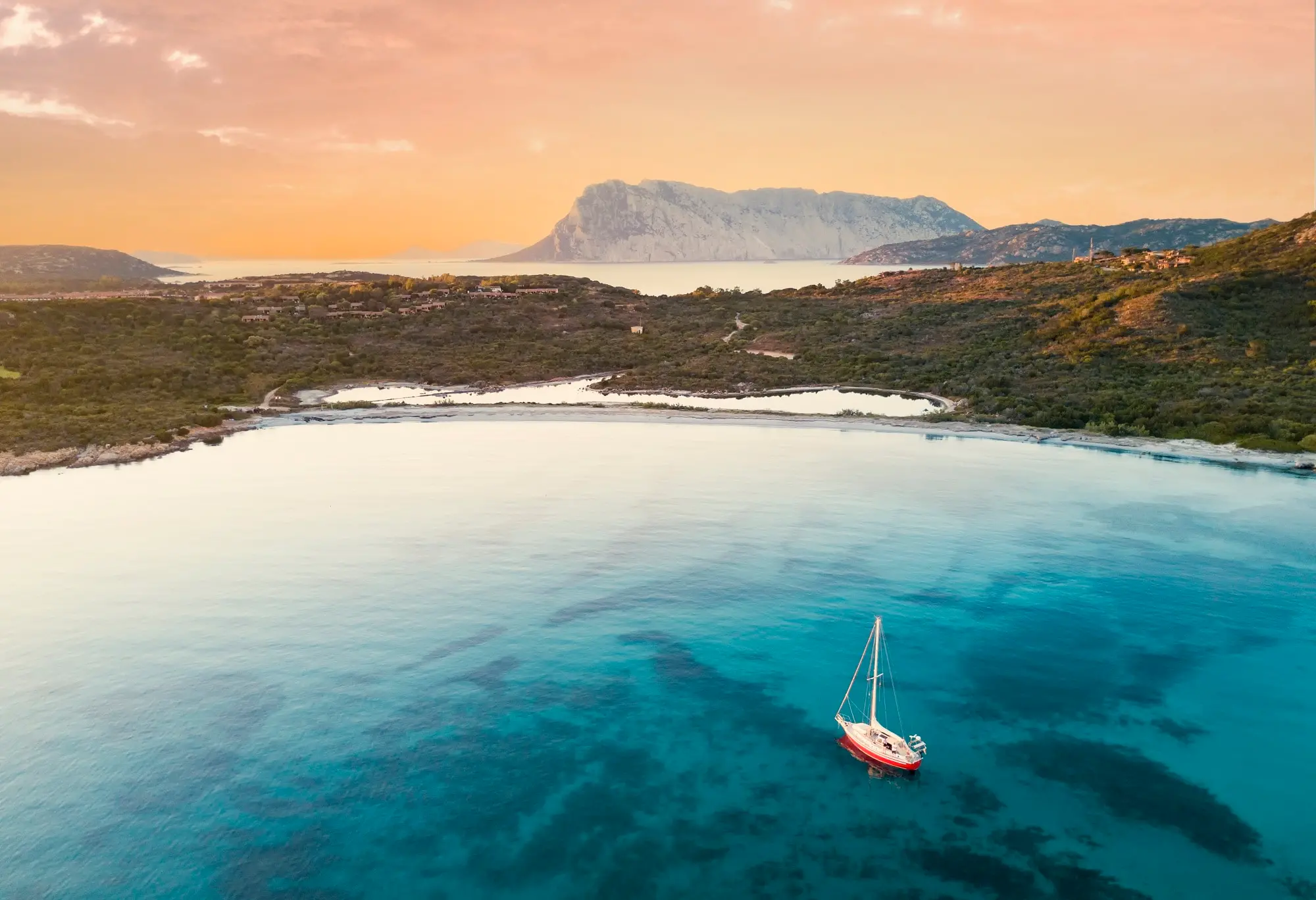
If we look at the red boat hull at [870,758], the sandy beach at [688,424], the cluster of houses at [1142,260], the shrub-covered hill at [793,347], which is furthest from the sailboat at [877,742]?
the cluster of houses at [1142,260]

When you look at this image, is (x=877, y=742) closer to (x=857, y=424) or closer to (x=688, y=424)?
(x=857, y=424)

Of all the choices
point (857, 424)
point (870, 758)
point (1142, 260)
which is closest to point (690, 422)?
point (857, 424)

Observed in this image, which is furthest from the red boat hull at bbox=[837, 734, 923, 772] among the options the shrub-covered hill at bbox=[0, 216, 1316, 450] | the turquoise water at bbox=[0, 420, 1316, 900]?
the shrub-covered hill at bbox=[0, 216, 1316, 450]

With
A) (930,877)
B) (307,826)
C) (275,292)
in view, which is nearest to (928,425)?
(930,877)

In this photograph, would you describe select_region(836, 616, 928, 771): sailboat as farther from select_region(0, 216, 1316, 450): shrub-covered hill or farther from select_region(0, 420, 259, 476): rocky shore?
select_region(0, 420, 259, 476): rocky shore

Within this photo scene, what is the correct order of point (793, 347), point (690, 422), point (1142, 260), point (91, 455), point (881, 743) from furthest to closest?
point (1142, 260) < point (793, 347) < point (690, 422) < point (91, 455) < point (881, 743)

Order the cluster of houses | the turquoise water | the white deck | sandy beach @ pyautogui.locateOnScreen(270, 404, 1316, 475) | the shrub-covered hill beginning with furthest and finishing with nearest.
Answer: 1. the cluster of houses
2. the shrub-covered hill
3. sandy beach @ pyautogui.locateOnScreen(270, 404, 1316, 475)
4. the white deck
5. the turquoise water
